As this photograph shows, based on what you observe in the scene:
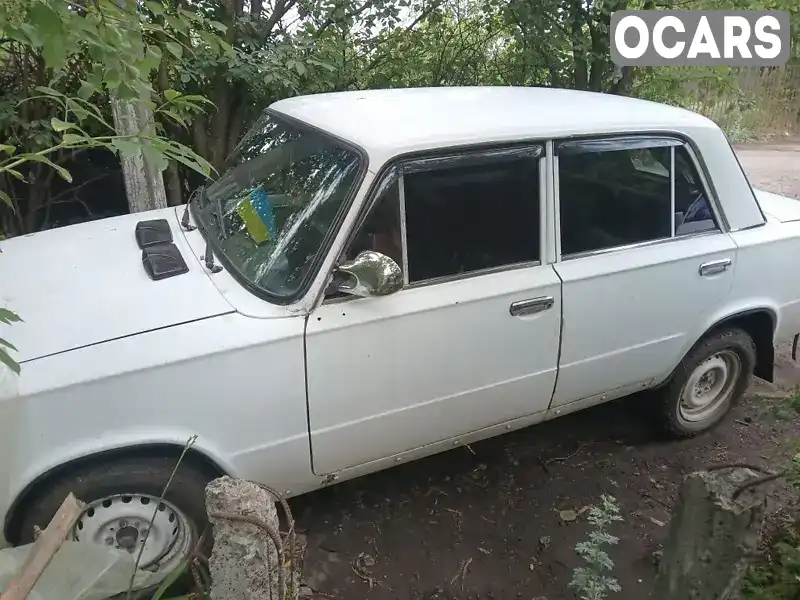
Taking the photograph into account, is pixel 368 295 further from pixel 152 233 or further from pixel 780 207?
pixel 780 207

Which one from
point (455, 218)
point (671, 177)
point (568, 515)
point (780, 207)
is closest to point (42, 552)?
point (455, 218)

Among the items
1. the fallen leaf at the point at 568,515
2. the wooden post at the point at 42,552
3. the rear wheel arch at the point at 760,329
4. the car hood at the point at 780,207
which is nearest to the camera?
the wooden post at the point at 42,552

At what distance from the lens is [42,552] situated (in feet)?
6.26

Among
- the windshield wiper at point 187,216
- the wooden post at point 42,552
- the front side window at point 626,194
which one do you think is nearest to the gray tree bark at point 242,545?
the wooden post at point 42,552

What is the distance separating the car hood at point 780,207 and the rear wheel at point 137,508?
10.8 ft

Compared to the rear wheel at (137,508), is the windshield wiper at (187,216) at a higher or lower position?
higher

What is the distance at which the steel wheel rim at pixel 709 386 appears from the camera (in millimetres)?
3818

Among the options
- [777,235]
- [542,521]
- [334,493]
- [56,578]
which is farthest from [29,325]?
[777,235]

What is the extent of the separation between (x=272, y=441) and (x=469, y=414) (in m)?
0.91

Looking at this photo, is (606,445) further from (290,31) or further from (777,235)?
(290,31)

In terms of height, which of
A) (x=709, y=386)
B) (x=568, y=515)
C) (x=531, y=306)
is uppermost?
(x=531, y=306)

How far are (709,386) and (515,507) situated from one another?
1.46 meters

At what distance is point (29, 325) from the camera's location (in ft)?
7.95

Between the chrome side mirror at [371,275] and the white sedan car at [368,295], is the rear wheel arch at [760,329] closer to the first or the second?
the white sedan car at [368,295]
